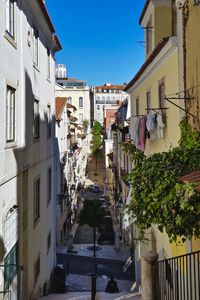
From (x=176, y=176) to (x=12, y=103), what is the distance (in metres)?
5.90

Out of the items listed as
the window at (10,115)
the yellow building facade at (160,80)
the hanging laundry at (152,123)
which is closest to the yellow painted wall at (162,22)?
the yellow building facade at (160,80)

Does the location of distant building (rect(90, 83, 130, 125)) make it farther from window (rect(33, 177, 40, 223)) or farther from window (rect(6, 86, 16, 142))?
window (rect(6, 86, 16, 142))

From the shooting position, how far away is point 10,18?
10133 mm

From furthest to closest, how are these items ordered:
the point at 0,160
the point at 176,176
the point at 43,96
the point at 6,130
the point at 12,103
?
1. the point at 43,96
2. the point at 12,103
3. the point at 6,130
4. the point at 0,160
5. the point at 176,176

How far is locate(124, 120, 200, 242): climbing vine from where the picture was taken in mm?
5457

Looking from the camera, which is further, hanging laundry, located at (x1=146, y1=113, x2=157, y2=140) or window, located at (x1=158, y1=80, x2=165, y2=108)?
hanging laundry, located at (x1=146, y1=113, x2=157, y2=140)

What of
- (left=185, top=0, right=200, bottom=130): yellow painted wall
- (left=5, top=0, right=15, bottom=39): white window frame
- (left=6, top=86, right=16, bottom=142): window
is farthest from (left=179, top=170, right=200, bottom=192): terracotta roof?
(left=5, top=0, right=15, bottom=39): white window frame

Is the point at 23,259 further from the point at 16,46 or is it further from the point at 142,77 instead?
the point at 142,77

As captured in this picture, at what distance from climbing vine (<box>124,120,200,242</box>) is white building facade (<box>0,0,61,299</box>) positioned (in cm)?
374

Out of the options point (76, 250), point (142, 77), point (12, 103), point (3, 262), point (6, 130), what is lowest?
point (76, 250)

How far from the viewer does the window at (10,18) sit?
9.74 m

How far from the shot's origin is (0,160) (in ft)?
28.6

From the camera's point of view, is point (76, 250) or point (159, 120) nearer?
point (159, 120)

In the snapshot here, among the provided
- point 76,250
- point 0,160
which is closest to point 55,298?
point 0,160
